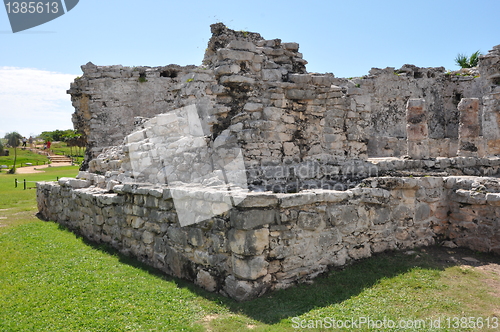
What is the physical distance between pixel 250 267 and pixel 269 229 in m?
0.53

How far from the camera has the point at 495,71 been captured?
16.2 metres

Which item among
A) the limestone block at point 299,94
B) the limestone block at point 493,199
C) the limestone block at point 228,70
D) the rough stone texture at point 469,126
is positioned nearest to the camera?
the limestone block at point 493,199

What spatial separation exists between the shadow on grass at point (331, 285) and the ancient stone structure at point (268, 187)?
14 cm

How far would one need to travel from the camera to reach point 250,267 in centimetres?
443

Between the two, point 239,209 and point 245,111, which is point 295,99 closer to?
point 245,111

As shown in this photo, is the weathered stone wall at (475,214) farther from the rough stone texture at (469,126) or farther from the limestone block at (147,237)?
the limestone block at (147,237)

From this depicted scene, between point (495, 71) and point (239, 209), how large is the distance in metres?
16.9

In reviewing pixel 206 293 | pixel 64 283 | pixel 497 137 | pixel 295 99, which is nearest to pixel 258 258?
pixel 206 293

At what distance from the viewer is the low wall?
4.52 meters

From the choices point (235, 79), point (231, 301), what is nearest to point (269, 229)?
point (231, 301)

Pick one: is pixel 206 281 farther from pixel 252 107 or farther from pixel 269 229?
pixel 252 107

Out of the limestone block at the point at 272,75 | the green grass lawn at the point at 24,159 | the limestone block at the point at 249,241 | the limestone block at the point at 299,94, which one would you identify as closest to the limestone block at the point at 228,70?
the limestone block at the point at 272,75

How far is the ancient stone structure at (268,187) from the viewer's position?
4.73 metres

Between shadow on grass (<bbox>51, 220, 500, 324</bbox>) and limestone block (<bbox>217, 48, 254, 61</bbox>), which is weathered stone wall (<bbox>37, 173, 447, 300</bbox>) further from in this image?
limestone block (<bbox>217, 48, 254, 61</bbox>)
